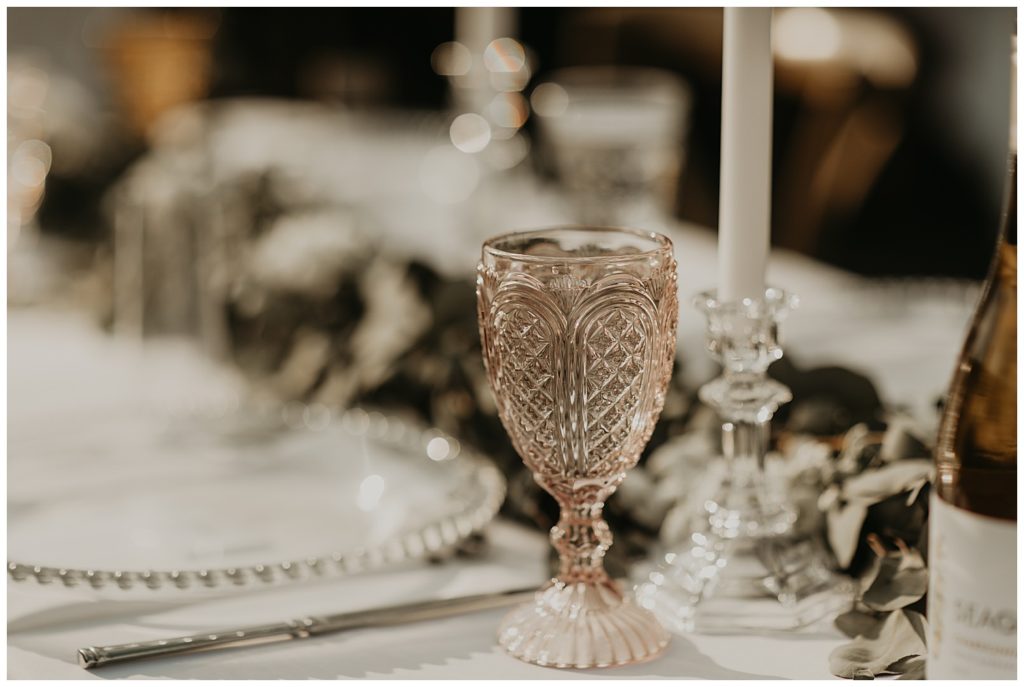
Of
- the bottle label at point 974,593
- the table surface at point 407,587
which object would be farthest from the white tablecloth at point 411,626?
the bottle label at point 974,593

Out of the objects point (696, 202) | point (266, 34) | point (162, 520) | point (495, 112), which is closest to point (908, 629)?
point (162, 520)

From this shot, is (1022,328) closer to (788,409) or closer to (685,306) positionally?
(788,409)

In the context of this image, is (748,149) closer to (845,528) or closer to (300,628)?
(845,528)

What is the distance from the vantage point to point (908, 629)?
55 centimetres

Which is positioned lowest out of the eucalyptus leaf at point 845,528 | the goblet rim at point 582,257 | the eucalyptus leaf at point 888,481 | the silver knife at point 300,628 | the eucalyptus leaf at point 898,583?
the silver knife at point 300,628

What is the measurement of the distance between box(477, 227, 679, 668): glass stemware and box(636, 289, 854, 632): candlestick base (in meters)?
0.04

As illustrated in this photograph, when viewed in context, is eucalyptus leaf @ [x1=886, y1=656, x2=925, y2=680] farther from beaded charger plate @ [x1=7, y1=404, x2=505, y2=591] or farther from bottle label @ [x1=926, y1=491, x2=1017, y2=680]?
beaded charger plate @ [x1=7, y1=404, x2=505, y2=591]

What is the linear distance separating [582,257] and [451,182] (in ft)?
3.28

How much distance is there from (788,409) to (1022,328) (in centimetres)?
28

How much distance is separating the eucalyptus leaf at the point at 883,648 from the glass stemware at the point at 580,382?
84 mm

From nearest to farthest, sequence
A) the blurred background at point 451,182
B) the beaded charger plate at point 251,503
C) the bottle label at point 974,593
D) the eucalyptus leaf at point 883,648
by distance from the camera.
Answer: the bottle label at point 974,593
the eucalyptus leaf at point 883,648
the beaded charger plate at point 251,503
the blurred background at point 451,182

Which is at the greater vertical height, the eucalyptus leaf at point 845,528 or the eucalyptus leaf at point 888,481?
the eucalyptus leaf at point 888,481

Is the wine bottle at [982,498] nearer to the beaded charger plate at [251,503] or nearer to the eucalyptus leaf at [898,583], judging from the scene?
the eucalyptus leaf at [898,583]

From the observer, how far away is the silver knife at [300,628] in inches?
21.9
